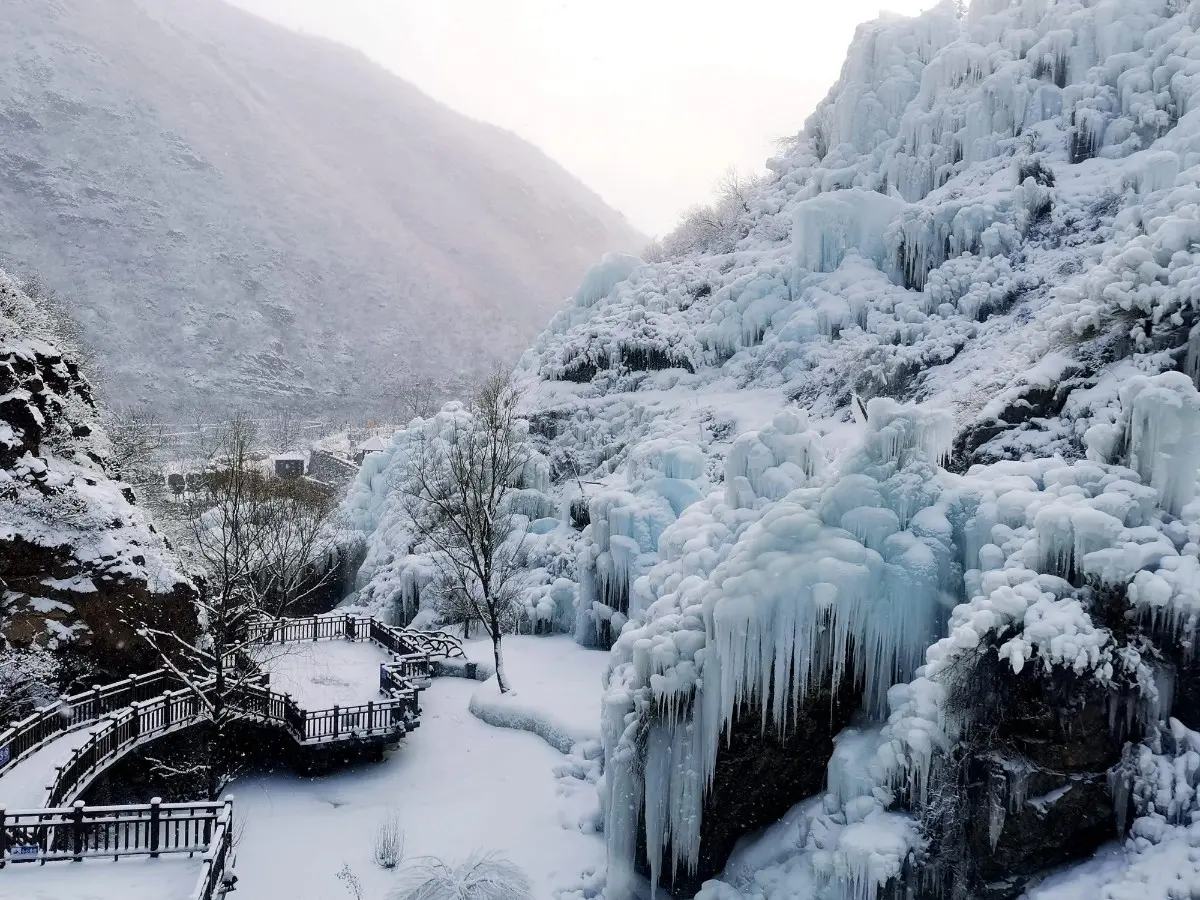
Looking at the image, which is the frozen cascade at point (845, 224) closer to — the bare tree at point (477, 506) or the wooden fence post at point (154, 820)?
the bare tree at point (477, 506)

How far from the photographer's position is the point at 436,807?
14.0m

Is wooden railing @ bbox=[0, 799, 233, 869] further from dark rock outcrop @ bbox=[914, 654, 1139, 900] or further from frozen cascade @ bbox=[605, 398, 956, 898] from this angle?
dark rock outcrop @ bbox=[914, 654, 1139, 900]

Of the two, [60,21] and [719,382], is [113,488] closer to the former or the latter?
[719,382]

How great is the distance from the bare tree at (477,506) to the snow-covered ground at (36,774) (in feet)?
26.5

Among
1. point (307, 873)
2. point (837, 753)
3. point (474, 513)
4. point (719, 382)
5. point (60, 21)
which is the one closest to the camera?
point (837, 753)

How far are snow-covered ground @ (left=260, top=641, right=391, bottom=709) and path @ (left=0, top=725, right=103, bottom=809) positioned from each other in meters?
3.58

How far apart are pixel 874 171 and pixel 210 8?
225425mm

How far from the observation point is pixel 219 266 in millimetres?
114438

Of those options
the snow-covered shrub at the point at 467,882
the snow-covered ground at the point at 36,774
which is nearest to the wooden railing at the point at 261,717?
the snow-covered ground at the point at 36,774

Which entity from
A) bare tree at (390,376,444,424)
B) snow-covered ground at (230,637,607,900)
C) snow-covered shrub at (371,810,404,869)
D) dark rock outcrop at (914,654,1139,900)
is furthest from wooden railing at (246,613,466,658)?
bare tree at (390,376,444,424)

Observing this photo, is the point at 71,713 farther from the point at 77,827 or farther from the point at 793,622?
the point at 793,622

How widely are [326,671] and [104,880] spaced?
10600 millimetres

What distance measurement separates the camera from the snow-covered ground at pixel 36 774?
10977 millimetres

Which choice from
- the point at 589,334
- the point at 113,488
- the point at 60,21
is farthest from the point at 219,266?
the point at 113,488
